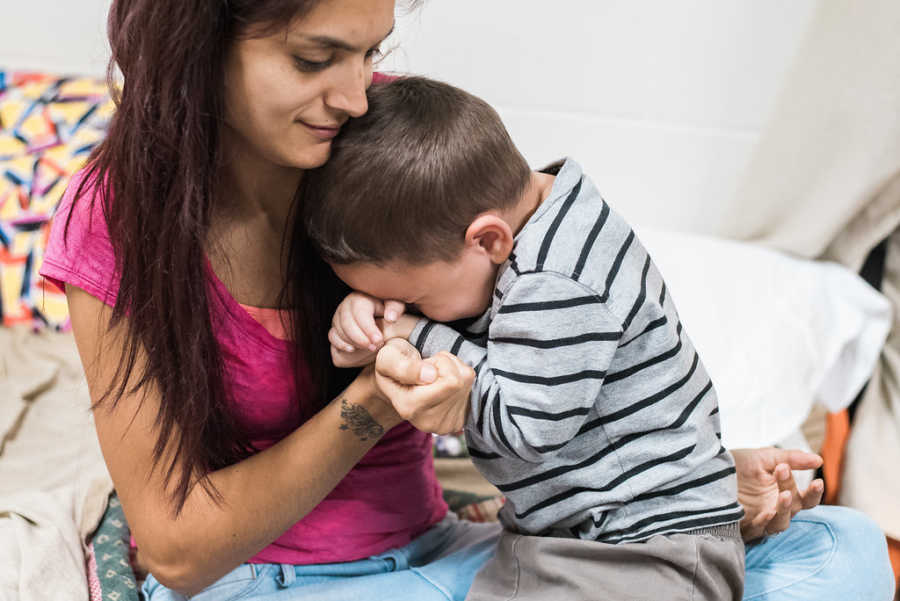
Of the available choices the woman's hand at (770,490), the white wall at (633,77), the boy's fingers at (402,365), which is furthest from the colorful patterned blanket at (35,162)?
the woman's hand at (770,490)

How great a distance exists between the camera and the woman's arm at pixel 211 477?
98 cm

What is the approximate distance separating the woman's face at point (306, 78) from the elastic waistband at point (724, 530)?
0.56 metres

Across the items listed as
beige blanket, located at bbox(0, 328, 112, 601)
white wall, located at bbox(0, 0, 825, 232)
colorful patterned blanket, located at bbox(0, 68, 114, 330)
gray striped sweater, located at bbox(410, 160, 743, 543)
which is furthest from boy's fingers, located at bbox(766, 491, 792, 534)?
colorful patterned blanket, located at bbox(0, 68, 114, 330)

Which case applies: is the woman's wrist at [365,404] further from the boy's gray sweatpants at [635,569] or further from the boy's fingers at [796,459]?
the boy's fingers at [796,459]

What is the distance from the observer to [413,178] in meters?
0.88

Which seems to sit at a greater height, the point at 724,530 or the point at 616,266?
the point at 616,266

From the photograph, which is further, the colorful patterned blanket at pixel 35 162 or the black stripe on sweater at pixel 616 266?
the colorful patterned blanket at pixel 35 162

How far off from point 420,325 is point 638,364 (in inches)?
9.0

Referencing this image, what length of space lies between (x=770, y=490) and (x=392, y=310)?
20.9 inches

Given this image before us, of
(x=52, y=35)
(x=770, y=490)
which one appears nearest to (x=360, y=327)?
(x=770, y=490)

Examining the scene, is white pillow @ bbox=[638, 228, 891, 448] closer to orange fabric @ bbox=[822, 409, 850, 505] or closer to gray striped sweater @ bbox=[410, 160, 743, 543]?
orange fabric @ bbox=[822, 409, 850, 505]

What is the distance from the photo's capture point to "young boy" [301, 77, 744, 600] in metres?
0.88

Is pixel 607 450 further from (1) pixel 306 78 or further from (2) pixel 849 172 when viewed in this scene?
(2) pixel 849 172

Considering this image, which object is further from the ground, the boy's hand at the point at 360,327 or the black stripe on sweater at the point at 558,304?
the black stripe on sweater at the point at 558,304
